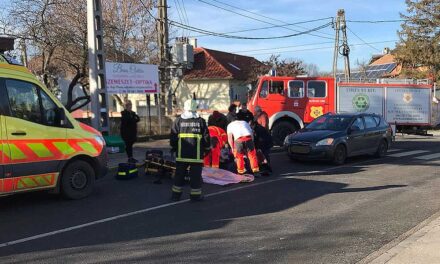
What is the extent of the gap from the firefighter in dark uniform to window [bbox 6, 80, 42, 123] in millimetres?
2251

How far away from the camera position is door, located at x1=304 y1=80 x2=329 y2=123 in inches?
667

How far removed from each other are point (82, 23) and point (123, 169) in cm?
1119

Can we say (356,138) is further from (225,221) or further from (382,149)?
(225,221)

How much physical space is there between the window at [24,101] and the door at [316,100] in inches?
437

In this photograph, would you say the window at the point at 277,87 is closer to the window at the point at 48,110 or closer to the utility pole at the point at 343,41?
the window at the point at 48,110

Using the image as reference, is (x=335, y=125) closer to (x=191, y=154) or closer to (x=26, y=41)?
(x=191, y=154)

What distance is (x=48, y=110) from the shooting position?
25.4ft

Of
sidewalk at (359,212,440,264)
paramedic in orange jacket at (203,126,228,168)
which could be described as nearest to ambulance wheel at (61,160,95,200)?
paramedic in orange jacket at (203,126,228,168)

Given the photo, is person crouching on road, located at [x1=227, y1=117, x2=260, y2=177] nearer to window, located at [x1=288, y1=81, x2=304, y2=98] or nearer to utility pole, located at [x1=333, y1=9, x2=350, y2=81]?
window, located at [x1=288, y1=81, x2=304, y2=98]

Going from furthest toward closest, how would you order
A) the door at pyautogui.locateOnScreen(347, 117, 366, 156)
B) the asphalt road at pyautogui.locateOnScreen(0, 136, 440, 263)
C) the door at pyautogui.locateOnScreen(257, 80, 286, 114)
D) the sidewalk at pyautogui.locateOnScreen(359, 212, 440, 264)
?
1. the door at pyautogui.locateOnScreen(257, 80, 286, 114)
2. the door at pyautogui.locateOnScreen(347, 117, 366, 156)
3. the asphalt road at pyautogui.locateOnScreen(0, 136, 440, 263)
4. the sidewalk at pyautogui.locateOnScreen(359, 212, 440, 264)

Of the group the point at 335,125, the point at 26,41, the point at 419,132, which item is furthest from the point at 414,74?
the point at 26,41

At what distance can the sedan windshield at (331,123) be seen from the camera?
43.5ft

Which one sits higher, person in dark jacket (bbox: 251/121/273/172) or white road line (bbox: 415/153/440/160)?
person in dark jacket (bbox: 251/121/273/172)

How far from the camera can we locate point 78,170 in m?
8.20
